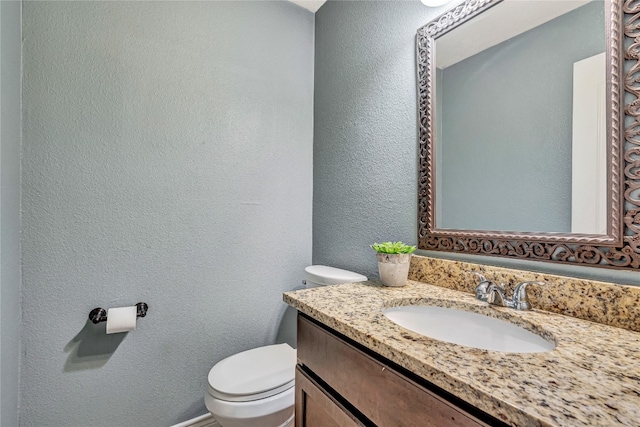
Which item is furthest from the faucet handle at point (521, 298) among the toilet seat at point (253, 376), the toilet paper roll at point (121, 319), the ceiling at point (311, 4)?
the ceiling at point (311, 4)

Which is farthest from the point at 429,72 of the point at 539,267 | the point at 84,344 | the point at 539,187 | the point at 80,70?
the point at 84,344

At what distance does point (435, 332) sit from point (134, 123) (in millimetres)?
1555

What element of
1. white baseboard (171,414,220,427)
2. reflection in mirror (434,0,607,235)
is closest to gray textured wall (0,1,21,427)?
white baseboard (171,414,220,427)

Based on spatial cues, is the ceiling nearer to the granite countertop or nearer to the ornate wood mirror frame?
the ornate wood mirror frame

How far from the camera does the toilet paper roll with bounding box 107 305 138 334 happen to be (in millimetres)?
1190

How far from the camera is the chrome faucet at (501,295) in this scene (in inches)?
31.6

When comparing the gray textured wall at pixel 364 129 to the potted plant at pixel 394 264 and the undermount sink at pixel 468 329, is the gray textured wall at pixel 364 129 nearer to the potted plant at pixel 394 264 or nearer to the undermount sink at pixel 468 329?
the potted plant at pixel 394 264

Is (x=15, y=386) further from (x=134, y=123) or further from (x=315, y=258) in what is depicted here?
(x=315, y=258)

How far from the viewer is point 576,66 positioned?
2.56ft

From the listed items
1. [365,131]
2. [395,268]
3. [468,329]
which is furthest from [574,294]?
[365,131]

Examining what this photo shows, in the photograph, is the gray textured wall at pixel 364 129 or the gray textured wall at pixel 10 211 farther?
the gray textured wall at pixel 364 129

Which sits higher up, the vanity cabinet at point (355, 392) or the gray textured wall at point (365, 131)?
the gray textured wall at point (365, 131)

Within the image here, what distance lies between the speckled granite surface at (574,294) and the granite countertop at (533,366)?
0.08 feet

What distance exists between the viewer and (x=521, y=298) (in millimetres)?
805
